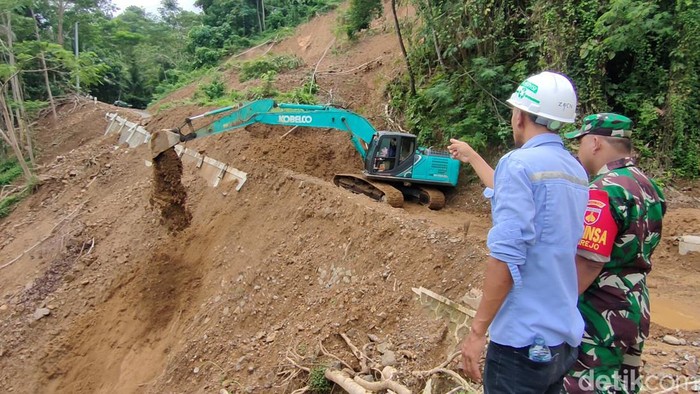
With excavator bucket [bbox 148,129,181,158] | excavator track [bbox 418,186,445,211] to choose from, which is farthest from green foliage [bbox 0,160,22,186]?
excavator track [bbox 418,186,445,211]

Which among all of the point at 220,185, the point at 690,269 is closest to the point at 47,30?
the point at 220,185

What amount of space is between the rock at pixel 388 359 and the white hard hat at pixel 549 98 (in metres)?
3.06

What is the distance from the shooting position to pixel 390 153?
8891 mm

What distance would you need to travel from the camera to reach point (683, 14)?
754cm

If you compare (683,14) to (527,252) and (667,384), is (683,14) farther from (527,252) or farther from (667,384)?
(527,252)

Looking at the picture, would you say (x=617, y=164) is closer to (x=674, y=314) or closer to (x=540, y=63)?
(x=674, y=314)

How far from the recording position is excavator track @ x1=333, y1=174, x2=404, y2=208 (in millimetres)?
8570

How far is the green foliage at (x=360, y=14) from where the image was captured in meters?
16.5

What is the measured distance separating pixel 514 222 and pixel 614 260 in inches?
29.1

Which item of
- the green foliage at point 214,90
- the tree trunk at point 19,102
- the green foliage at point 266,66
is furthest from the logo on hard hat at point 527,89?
the tree trunk at point 19,102

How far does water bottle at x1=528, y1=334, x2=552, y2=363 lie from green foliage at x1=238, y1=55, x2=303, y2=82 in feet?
55.9

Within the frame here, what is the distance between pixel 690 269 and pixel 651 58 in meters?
3.84

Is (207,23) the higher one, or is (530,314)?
(207,23)

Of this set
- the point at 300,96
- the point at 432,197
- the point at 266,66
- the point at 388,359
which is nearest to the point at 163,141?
the point at 432,197
